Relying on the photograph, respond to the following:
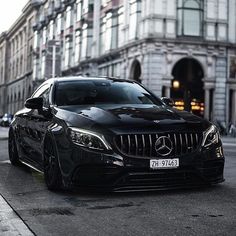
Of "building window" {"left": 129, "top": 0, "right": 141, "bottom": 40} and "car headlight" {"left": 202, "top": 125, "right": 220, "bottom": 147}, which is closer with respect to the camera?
"car headlight" {"left": 202, "top": 125, "right": 220, "bottom": 147}

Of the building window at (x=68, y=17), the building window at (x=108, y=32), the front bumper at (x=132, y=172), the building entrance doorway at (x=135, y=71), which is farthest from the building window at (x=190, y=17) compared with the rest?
the front bumper at (x=132, y=172)

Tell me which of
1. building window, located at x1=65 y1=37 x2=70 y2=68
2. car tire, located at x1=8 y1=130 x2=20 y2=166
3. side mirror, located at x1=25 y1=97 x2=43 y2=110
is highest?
building window, located at x1=65 y1=37 x2=70 y2=68

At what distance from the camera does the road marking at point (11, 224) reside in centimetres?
430

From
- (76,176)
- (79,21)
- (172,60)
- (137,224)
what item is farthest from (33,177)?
(79,21)

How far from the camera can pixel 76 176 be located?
18.9ft

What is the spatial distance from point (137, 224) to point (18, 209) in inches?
55.6

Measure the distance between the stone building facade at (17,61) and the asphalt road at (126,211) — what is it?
6755 centimetres

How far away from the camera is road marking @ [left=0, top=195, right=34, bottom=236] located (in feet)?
14.1

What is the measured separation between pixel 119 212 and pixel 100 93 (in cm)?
250

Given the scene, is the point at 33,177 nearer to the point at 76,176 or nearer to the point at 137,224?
the point at 76,176

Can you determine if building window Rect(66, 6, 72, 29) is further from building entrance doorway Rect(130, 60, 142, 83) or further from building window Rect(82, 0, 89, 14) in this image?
building entrance doorway Rect(130, 60, 142, 83)

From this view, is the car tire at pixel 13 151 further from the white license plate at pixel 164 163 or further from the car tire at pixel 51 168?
the white license plate at pixel 164 163

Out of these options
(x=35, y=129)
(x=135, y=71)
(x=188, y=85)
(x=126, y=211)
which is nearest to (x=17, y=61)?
(x=135, y=71)

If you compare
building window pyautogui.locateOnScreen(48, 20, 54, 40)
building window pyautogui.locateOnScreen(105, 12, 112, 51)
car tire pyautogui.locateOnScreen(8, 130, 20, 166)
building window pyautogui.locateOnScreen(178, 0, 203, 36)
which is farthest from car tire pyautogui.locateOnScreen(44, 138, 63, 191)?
building window pyautogui.locateOnScreen(48, 20, 54, 40)
